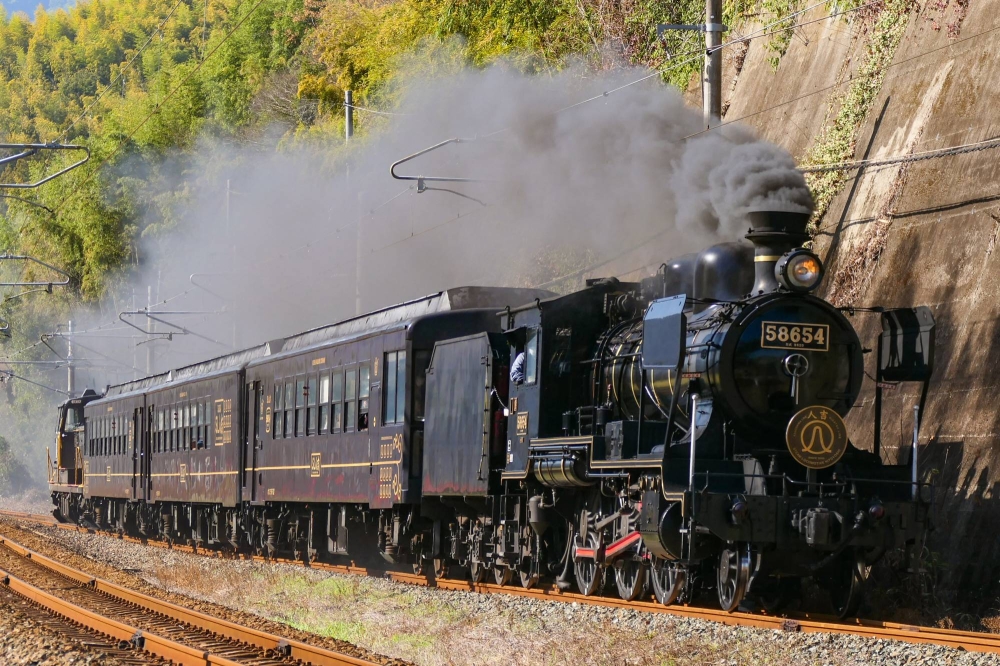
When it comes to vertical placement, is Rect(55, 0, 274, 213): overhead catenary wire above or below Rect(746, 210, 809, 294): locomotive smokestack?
above

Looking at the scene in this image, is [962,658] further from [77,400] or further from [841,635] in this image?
[77,400]

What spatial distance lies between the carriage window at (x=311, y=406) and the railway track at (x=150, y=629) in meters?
3.62

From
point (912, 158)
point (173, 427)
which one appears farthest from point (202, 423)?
point (912, 158)

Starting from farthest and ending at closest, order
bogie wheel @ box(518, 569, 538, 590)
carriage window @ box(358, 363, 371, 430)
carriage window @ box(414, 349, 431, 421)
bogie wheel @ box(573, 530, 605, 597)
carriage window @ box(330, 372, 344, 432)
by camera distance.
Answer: carriage window @ box(330, 372, 344, 432)
carriage window @ box(358, 363, 371, 430)
carriage window @ box(414, 349, 431, 421)
bogie wheel @ box(518, 569, 538, 590)
bogie wheel @ box(573, 530, 605, 597)

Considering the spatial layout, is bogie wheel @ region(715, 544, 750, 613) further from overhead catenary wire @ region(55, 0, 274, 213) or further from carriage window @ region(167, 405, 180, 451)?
overhead catenary wire @ region(55, 0, 274, 213)

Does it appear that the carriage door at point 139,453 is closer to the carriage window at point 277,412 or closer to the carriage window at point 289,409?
the carriage window at point 277,412

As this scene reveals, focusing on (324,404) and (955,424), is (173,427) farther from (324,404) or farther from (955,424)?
(955,424)

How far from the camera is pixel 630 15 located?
29500 mm

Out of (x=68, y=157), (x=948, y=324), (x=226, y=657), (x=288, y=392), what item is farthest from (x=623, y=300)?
(x=68, y=157)

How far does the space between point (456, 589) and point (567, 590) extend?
6.10ft

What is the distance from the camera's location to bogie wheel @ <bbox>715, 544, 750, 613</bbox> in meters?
10.4

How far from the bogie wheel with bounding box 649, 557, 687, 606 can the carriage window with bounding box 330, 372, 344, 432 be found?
265 inches

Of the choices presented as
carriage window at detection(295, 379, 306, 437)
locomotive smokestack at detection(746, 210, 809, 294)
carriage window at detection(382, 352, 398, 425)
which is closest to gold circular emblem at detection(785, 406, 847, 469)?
locomotive smokestack at detection(746, 210, 809, 294)

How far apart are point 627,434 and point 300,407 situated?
345 inches
